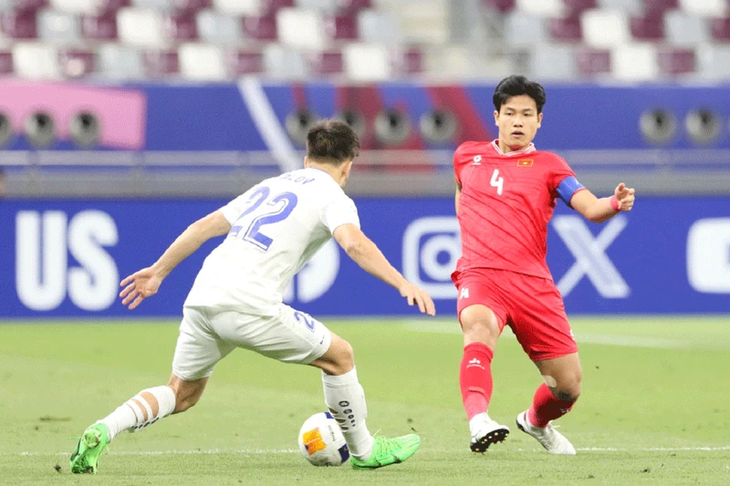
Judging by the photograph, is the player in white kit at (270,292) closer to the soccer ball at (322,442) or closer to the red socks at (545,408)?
the soccer ball at (322,442)

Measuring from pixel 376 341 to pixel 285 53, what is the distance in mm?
7971

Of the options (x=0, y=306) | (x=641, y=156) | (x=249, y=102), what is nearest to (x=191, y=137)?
(x=249, y=102)

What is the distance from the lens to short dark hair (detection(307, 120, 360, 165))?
22.1 ft

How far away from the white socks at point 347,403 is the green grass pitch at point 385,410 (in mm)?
202

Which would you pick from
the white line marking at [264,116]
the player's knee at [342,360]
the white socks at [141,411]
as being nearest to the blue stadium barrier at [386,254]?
the white line marking at [264,116]

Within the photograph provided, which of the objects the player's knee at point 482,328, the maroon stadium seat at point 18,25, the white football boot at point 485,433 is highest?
the player's knee at point 482,328

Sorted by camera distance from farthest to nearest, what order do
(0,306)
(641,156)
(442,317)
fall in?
1. (641,156)
2. (442,317)
3. (0,306)

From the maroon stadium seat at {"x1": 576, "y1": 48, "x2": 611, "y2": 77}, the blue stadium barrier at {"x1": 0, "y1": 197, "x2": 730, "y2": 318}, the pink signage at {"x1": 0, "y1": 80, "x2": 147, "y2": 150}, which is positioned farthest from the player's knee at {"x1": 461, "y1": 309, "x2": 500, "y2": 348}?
the maroon stadium seat at {"x1": 576, "y1": 48, "x2": 611, "y2": 77}

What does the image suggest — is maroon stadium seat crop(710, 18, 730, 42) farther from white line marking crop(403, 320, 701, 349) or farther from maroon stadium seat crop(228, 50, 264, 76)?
white line marking crop(403, 320, 701, 349)

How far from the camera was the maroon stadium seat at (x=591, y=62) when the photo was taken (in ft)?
76.2

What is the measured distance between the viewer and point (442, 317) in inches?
770

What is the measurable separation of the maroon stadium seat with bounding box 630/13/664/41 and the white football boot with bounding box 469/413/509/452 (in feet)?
64.6

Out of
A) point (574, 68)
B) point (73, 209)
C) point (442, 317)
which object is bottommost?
point (442, 317)

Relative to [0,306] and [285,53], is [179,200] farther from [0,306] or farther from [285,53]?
[285,53]
